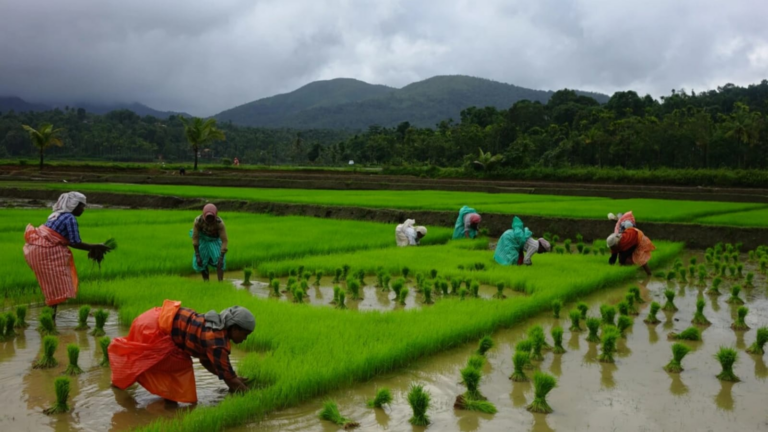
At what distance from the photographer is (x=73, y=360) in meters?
4.92

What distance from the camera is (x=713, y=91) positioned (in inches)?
3816

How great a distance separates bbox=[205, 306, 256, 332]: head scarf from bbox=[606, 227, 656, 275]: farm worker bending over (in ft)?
24.8

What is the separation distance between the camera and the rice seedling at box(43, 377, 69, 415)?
4.12 metres

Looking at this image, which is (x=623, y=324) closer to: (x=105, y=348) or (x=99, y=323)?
(x=105, y=348)

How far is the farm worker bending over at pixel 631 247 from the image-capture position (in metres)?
10.3

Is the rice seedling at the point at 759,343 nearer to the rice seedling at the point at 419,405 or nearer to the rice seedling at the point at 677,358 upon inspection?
the rice seedling at the point at 677,358

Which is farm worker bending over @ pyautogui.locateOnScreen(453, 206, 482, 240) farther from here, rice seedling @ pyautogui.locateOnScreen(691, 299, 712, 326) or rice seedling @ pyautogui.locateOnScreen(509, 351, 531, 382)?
rice seedling @ pyautogui.locateOnScreen(509, 351, 531, 382)

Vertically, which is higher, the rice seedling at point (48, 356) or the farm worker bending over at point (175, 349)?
the farm worker bending over at point (175, 349)

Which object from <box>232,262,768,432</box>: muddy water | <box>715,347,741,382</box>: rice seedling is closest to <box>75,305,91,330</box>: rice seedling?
<box>232,262,768,432</box>: muddy water

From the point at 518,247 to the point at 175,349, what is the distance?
710cm

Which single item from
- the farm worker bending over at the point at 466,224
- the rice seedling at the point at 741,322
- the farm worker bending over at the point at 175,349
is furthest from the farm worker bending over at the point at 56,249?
the farm worker bending over at the point at 466,224

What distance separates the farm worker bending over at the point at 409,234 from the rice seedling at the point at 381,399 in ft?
28.1

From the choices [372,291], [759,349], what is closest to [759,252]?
[759,349]

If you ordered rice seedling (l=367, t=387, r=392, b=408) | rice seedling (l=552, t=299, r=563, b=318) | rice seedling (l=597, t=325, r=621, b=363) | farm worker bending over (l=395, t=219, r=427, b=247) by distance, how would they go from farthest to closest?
farm worker bending over (l=395, t=219, r=427, b=247) → rice seedling (l=552, t=299, r=563, b=318) → rice seedling (l=597, t=325, r=621, b=363) → rice seedling (l=367, t=387, r=392, b=408)
